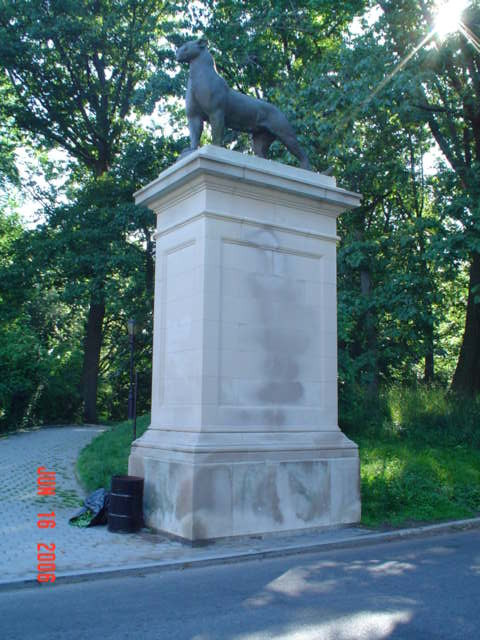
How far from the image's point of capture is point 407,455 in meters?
13.7

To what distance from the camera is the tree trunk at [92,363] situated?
31.9 metres

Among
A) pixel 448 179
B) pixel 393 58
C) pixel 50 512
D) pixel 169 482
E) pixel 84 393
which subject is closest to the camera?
pixel 169 482

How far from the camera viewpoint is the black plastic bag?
10078 mm

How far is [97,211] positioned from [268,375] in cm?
1962

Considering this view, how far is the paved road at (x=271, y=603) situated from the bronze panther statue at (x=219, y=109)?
6.72m

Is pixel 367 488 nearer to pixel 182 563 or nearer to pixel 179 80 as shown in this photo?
pixel 182 563

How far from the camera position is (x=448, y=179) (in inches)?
762

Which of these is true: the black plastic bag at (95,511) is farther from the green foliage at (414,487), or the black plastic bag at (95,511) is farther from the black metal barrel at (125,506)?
the green foliage at (414,487)

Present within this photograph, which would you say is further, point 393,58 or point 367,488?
point 393,58

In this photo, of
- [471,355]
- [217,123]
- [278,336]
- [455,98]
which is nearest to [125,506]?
[278,336]

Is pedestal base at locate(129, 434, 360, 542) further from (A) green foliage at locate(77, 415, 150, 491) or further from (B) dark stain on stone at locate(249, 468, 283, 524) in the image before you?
(A) green foliage at locate(77, 415, 150, 491)

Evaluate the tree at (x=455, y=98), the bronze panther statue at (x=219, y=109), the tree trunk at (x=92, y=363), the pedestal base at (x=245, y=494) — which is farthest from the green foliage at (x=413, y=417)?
the tree trunk at (x=92, y=363)

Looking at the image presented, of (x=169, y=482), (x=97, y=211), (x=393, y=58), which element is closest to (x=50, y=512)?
(x=169, y=482)

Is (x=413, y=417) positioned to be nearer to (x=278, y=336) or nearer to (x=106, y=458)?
(x=106, y=458)
